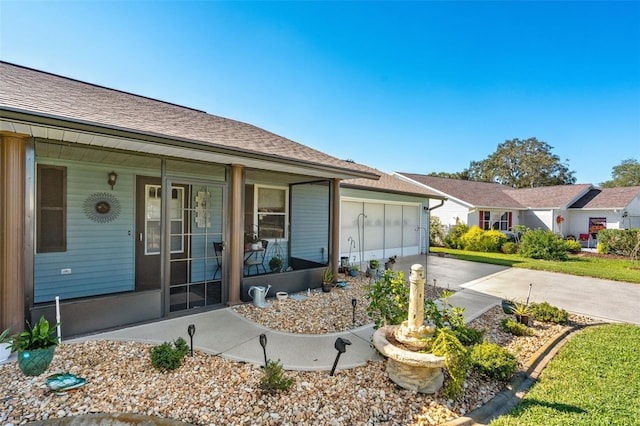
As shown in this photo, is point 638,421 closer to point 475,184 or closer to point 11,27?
point 11,27

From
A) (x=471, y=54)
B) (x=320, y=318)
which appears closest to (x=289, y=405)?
(x=320, y=318)

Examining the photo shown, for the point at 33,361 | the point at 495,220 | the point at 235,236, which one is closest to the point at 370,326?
the point at 235,236

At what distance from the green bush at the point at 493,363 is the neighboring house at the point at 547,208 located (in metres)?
15.3

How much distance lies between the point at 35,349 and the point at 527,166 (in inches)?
1903

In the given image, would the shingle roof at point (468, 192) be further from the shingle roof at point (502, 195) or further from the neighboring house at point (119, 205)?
the neighboring house at point (119, 205)

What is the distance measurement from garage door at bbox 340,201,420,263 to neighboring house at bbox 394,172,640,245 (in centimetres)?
563

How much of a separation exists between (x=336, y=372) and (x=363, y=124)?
15385 mm

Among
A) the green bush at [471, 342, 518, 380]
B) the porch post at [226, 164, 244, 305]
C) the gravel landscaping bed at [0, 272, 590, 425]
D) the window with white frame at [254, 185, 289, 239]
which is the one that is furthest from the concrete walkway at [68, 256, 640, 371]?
the window with white frame at [254, 185, 289, 239]

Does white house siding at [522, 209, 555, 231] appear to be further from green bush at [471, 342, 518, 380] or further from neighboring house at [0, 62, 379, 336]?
green bush at [471, 342, 518, 380]

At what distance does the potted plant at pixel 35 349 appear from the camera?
292 centimetres

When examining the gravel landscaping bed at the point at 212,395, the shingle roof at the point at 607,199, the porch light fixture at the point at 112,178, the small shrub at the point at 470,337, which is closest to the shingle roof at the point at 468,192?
the shingle roof at the point at 607,199

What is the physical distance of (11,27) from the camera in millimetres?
6441

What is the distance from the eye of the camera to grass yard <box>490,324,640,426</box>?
271cm

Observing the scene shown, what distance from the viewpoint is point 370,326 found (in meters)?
4.82
